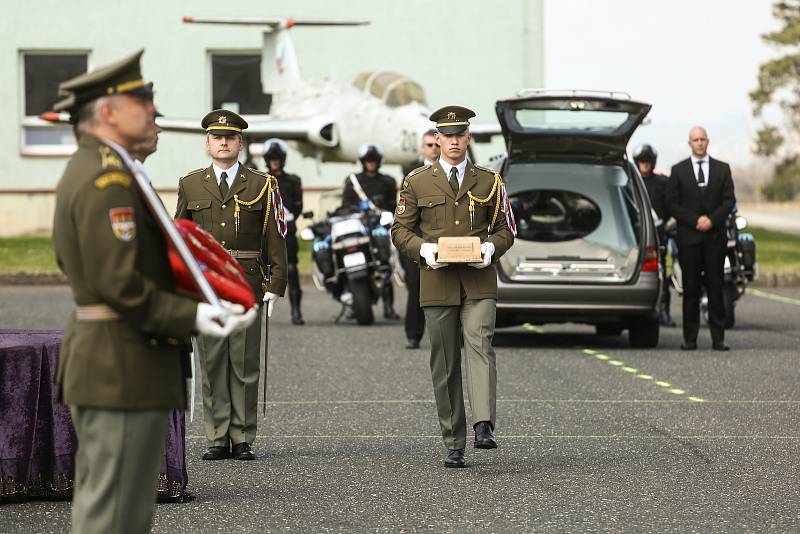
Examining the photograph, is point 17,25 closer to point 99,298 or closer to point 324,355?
point 324,355

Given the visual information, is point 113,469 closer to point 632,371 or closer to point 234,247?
point 234,247

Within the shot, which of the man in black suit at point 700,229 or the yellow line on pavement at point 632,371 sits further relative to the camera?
the man in black suit at point 700,229

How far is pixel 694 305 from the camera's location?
53.2 feet

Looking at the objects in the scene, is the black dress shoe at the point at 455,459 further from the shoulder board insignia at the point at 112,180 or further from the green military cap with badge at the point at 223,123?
the shoulder board insignia at the point at 112,180

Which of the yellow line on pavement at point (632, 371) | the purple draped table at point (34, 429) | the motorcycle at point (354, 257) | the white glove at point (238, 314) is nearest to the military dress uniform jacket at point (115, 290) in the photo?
the white glove at point (238, 314)

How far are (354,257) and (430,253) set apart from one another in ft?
30.3

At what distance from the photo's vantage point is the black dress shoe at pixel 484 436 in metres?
9.77

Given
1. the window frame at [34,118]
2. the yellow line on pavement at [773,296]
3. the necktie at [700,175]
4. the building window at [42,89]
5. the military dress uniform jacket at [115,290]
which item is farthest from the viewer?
the building window at [42,89]

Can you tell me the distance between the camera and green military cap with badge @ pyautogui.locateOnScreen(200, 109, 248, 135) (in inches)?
389

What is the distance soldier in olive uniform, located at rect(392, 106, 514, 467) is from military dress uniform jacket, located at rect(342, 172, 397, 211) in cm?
946

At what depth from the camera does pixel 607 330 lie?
18172 mm

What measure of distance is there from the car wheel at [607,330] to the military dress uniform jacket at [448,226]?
8.04 m

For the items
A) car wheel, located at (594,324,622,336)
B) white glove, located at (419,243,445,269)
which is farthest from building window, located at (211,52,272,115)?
white glove, located at (419,243,445,269)

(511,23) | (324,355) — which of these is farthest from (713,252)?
Answer: (511,23)
